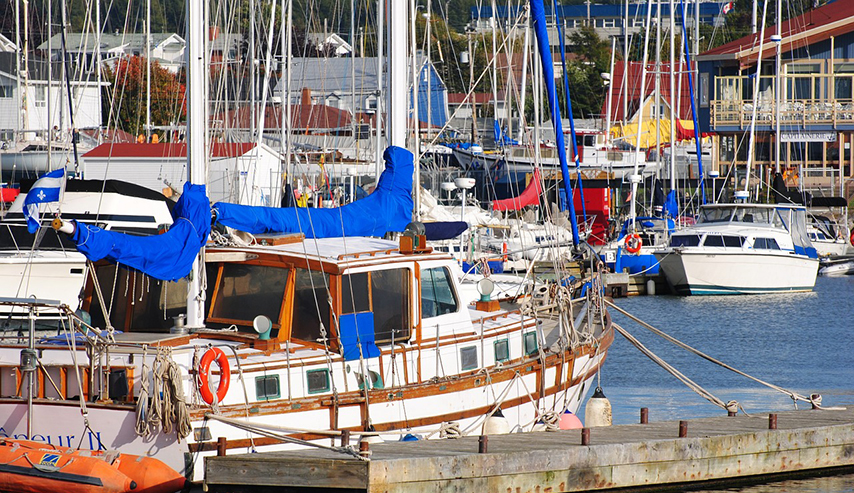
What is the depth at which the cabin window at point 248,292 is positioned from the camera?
12406 millimetres

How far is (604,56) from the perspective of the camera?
293 ft

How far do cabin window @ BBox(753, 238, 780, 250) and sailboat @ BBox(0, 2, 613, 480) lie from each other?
2398cm

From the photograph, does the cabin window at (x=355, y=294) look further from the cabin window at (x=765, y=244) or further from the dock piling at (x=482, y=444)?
the cabin window at (x=765, y=244)

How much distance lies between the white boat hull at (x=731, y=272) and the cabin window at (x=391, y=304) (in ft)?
84.8

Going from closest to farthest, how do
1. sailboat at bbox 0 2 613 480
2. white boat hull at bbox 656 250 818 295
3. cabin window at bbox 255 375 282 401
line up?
sailboat at bbox 0 2 613 480
cabin window at bbox 255 375 282 401
white boat hull at bbox 656 250 818 295

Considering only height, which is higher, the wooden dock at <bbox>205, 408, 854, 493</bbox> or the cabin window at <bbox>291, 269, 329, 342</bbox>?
the cabin window at <bbox>291, 269, 329, 342</bbox>

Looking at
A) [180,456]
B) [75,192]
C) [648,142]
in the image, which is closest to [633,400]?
[180,456]

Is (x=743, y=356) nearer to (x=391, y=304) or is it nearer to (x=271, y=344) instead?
(x=391, y=304)

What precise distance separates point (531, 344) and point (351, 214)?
9.50ft

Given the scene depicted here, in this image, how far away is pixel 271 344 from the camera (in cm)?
1185

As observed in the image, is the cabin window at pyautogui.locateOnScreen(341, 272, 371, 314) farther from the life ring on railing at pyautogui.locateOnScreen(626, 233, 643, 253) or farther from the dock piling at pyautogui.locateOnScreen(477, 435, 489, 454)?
the life ring on railing at pyautogui.locateOnScreen(626, 233, 643, 253)

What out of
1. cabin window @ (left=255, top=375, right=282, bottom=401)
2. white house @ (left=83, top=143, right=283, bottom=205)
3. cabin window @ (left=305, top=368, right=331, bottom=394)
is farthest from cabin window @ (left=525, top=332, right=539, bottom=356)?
white house @ (left=83, top=143, right=283, bottom=205)

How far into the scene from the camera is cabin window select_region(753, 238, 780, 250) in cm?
3756

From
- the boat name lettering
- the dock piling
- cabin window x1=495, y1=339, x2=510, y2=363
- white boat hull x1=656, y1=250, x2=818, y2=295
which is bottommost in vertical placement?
white boat hull x1=656, y1=250, x2=818, y2=295
